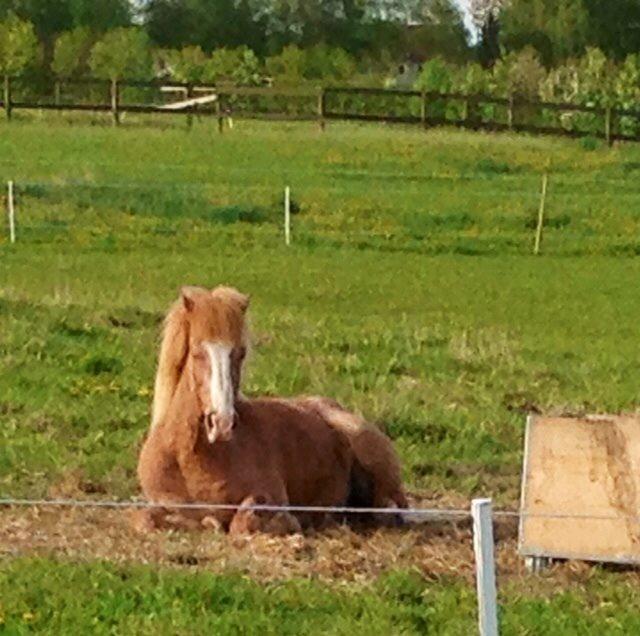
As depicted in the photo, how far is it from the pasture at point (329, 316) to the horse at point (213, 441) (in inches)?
16.3

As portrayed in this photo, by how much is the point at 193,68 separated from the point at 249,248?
147ft

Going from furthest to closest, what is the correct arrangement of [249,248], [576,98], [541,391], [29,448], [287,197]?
[576,98]
[287,197]
[249,248]
[541,391]
[29,448]

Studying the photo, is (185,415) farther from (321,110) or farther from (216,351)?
(321,110)

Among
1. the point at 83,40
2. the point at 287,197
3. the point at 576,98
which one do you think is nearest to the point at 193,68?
the point at 83,40

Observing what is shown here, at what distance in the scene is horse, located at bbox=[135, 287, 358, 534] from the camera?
26.6 ft

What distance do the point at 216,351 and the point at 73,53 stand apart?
2734 inches

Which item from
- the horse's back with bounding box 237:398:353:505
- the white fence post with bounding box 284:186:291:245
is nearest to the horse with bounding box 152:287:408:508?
A: the horse's back with bounding box 237:398:353:505

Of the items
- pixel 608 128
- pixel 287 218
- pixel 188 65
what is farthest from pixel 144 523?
pixel 188 65

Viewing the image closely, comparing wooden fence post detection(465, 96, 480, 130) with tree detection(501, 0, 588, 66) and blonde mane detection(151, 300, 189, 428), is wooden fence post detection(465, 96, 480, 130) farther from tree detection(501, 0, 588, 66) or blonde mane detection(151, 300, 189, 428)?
blonde mane detection(151, 300, 189, 428)

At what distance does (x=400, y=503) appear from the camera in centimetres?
909

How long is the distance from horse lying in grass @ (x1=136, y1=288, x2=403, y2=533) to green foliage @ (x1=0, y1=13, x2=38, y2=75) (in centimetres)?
5449

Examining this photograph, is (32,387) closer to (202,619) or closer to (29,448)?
(29,448)

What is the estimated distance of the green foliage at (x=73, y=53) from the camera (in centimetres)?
7450

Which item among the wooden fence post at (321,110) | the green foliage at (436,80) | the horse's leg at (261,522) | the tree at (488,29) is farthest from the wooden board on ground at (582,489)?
the tree at (488,29)
